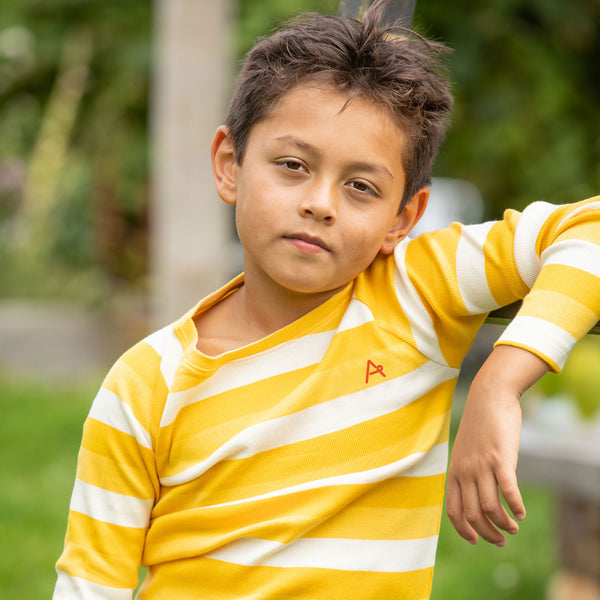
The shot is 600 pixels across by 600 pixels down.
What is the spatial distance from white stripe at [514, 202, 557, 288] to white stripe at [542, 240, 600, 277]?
0.24ft

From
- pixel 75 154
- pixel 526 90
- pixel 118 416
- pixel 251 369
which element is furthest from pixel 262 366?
pixel 75 154

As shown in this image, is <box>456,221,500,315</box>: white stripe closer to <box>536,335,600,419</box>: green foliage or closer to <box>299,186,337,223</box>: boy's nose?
<box>299,186,337,223</box>: boy's nose

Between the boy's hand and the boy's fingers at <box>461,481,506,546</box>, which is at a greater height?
the boy's hand

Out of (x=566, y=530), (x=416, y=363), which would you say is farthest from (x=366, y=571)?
(x=566, y=530)

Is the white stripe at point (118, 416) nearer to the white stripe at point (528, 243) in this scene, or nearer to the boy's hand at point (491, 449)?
the boy's hand at point (491, 449)

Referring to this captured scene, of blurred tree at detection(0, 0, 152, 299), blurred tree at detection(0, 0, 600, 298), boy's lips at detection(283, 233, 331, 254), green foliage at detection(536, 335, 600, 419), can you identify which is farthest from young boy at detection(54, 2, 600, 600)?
blurred tree at detection(0, 0, 152, 299)

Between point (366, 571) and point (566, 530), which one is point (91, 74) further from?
point (366, 571)

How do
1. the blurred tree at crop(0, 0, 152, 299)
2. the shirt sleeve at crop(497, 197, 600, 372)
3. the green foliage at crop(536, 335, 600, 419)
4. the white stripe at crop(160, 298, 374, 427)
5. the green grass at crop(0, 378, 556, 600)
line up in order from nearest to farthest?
the shirt sleeve at crop(497, 197, 600, 372)
the white stripe at crop(160, 298, 374, 427)
the green foliage at crop(536, 335, 600, 419)
the green grass at crop(0, 378, 556, 600)
the blurred tree at crop(0, 0, 152, 299)

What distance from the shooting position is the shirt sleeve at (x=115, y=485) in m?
1.31

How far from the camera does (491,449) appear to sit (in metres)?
1.04

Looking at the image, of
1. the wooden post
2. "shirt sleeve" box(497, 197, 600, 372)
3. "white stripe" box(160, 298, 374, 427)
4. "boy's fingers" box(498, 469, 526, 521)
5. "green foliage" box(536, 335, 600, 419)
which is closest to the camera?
"boy's fingers" box(498, 469, 526, 521)

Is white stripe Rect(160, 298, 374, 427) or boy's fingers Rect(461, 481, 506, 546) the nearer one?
boy's fingers Rect(461, 481, 506, 546)

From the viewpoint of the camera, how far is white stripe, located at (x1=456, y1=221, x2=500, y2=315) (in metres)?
1.24

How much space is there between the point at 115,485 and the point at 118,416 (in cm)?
11
